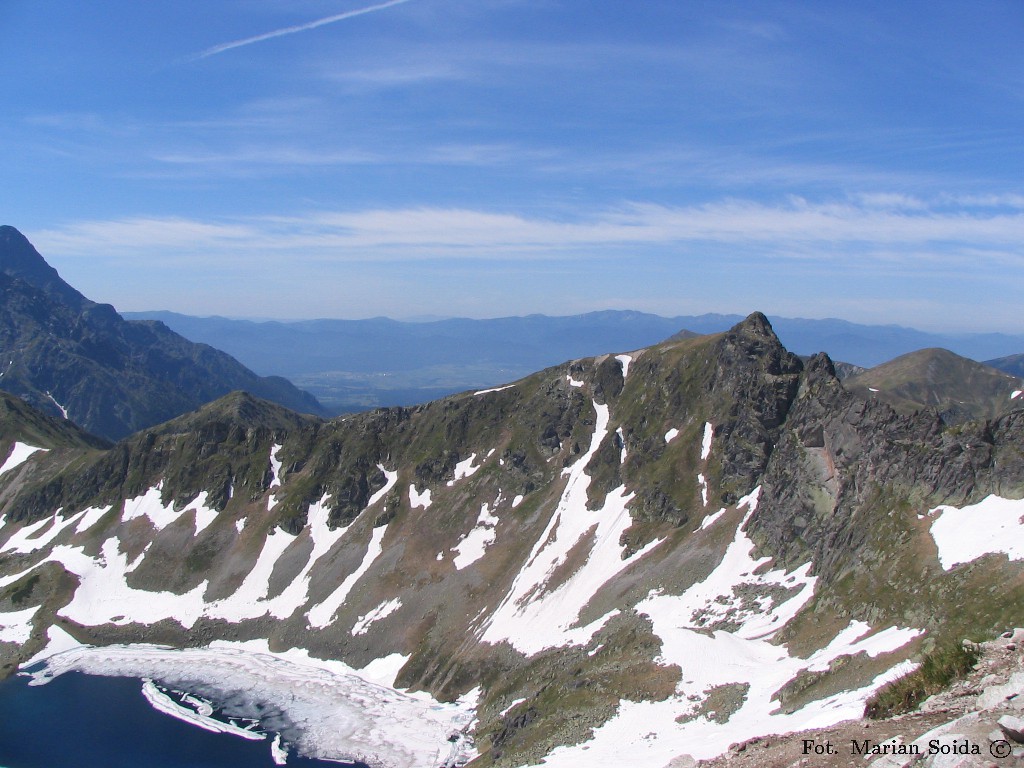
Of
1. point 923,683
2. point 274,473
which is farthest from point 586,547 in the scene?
point 923,683

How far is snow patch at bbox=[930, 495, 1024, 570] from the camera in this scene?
216 ft

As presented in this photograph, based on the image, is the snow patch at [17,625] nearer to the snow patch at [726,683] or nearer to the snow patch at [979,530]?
the snow patch at [726,683]

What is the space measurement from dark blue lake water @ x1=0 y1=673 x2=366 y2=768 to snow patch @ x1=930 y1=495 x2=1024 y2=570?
8148 cm

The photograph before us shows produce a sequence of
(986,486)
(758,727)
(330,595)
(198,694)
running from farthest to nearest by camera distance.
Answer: (330,595)
(198,694)
(986,486)
(758,727)

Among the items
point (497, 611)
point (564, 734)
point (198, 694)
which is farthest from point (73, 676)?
point (564, 734)

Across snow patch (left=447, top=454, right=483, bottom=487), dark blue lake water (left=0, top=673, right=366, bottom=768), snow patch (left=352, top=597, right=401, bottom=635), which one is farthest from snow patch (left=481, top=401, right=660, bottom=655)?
dark blue lake water (left=0, top=673, right=366, bottom=768)

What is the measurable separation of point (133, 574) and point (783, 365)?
152 meters

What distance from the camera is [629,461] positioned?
139m

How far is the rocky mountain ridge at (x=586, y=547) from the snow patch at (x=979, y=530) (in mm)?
379

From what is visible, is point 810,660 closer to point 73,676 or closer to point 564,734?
point 564,734

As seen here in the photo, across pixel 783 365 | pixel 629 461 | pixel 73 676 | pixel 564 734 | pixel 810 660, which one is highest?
pixel 783 365

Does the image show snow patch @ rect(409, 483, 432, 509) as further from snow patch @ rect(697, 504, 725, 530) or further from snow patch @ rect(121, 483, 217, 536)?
snow patch @ rect(697, 504, 725, 530)

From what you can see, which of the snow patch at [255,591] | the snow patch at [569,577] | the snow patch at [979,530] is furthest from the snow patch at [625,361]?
the snow patch at [979,530]

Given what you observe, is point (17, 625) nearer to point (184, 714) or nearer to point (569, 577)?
point (184, 714)
